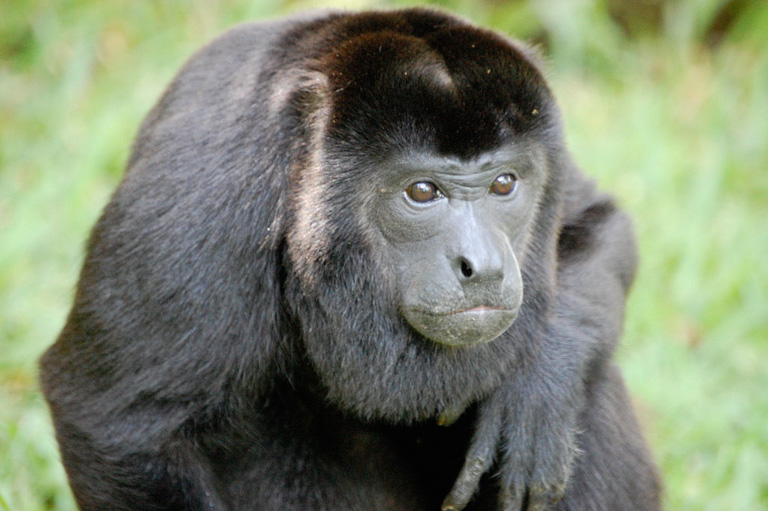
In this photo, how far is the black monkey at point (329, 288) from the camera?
3.40 metres

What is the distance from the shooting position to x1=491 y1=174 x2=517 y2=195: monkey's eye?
358cm

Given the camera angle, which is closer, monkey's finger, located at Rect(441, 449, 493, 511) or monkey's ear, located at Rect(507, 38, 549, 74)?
monkey's finger, located at Rect(441, 449, 493, 511)

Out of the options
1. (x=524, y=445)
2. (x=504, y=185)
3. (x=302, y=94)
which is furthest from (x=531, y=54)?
(x=524, y=445)

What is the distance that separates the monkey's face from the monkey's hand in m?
0.39

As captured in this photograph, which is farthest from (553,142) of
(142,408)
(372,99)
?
(142,408)

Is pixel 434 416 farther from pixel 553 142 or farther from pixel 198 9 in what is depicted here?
pixel 198 9

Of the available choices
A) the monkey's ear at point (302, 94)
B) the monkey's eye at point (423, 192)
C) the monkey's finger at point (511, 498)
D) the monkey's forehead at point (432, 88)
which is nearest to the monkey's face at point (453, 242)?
the monkey's eye at point (423, 192)

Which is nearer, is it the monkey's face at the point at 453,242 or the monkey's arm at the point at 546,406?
the monkey's face at the point at 453,242

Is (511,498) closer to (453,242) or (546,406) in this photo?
(546,406)

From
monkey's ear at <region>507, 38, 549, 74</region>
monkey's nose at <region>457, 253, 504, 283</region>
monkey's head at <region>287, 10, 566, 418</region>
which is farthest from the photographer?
monkey's ear at <region>507, 38, 549, 74</region>

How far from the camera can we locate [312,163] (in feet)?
11.4

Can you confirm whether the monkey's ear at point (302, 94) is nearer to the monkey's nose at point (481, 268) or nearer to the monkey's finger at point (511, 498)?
the monkey's nose at point (481, 268)

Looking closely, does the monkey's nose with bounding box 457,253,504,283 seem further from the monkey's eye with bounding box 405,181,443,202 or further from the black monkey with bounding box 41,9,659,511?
the monkey's eye with bounding box 405,181,443,202

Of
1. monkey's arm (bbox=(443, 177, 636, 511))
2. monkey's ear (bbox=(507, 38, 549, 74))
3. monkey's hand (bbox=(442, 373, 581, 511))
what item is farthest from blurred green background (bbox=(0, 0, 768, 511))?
monkey's hand (bbox=(442, 373, 581, 511))
